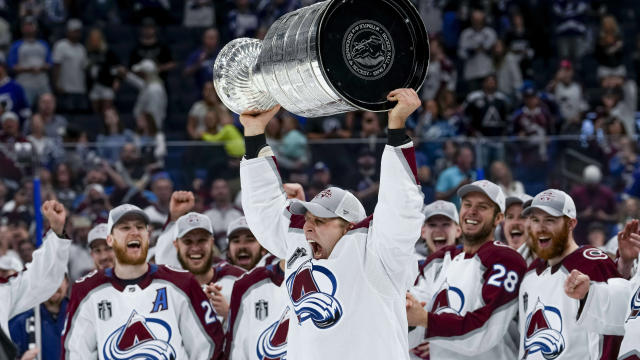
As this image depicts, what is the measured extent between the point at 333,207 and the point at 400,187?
1.61 feet

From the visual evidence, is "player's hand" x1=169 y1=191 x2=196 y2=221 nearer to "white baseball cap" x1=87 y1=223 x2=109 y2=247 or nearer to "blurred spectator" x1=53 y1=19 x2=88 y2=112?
"white baseball cap" x1=87 y1=223 x2=109 y2=247

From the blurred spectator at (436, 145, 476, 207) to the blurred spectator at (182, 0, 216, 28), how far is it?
6161 millimetres

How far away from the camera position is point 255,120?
4.64m

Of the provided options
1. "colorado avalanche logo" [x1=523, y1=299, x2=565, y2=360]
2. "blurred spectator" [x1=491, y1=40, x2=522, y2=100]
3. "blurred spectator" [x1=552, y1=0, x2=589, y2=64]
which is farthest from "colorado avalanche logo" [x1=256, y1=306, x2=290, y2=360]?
"blurred spectator" [x1=552, y1=0, x2=589, y2=64]

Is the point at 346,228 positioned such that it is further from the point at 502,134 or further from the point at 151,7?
the point at 151,7

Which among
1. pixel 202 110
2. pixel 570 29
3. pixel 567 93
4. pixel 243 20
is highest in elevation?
pixel 243 20

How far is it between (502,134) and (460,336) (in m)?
6.09

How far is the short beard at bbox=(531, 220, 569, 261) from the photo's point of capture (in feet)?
17.7

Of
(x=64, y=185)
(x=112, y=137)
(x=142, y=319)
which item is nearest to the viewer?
(x=142, y=319)

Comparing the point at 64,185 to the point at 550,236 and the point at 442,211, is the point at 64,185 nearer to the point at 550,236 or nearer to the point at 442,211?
the point at 442,211

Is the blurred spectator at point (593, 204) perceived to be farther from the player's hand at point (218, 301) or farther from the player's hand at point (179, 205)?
the player's hand at point (218, 301)

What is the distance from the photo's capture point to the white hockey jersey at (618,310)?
4930 mm

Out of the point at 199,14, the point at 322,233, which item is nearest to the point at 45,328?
the point at 322,233

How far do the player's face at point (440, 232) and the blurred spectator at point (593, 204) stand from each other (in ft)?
5.82
